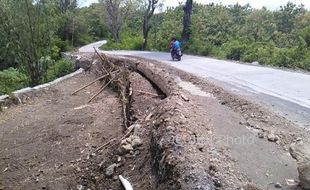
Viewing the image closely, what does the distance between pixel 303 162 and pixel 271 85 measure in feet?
21.8

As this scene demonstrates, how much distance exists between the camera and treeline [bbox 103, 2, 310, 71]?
1772cm

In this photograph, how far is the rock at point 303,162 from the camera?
4.47 metres

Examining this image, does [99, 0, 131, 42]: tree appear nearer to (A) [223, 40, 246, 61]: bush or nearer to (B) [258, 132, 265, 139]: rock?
(A) [223, 40, 246, 61]: bush

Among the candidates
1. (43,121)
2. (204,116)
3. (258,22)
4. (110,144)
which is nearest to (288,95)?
(204,116)

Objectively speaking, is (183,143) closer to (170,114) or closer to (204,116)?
(170,114)

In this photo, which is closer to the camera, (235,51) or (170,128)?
(170,128)

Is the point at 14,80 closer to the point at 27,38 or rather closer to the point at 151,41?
the point at 27,38

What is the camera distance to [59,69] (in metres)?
21.1

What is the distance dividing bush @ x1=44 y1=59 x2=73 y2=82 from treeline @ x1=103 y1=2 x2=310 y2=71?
7734 mm

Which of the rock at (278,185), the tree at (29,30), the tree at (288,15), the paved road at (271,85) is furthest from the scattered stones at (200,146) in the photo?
the tree at (288,15)

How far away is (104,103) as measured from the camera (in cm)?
1220

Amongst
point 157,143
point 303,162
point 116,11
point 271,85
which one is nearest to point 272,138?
point 303,162

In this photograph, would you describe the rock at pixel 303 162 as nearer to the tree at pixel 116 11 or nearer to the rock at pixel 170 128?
the rock at pixel 170 128

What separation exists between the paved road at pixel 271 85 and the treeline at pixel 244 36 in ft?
9.69
